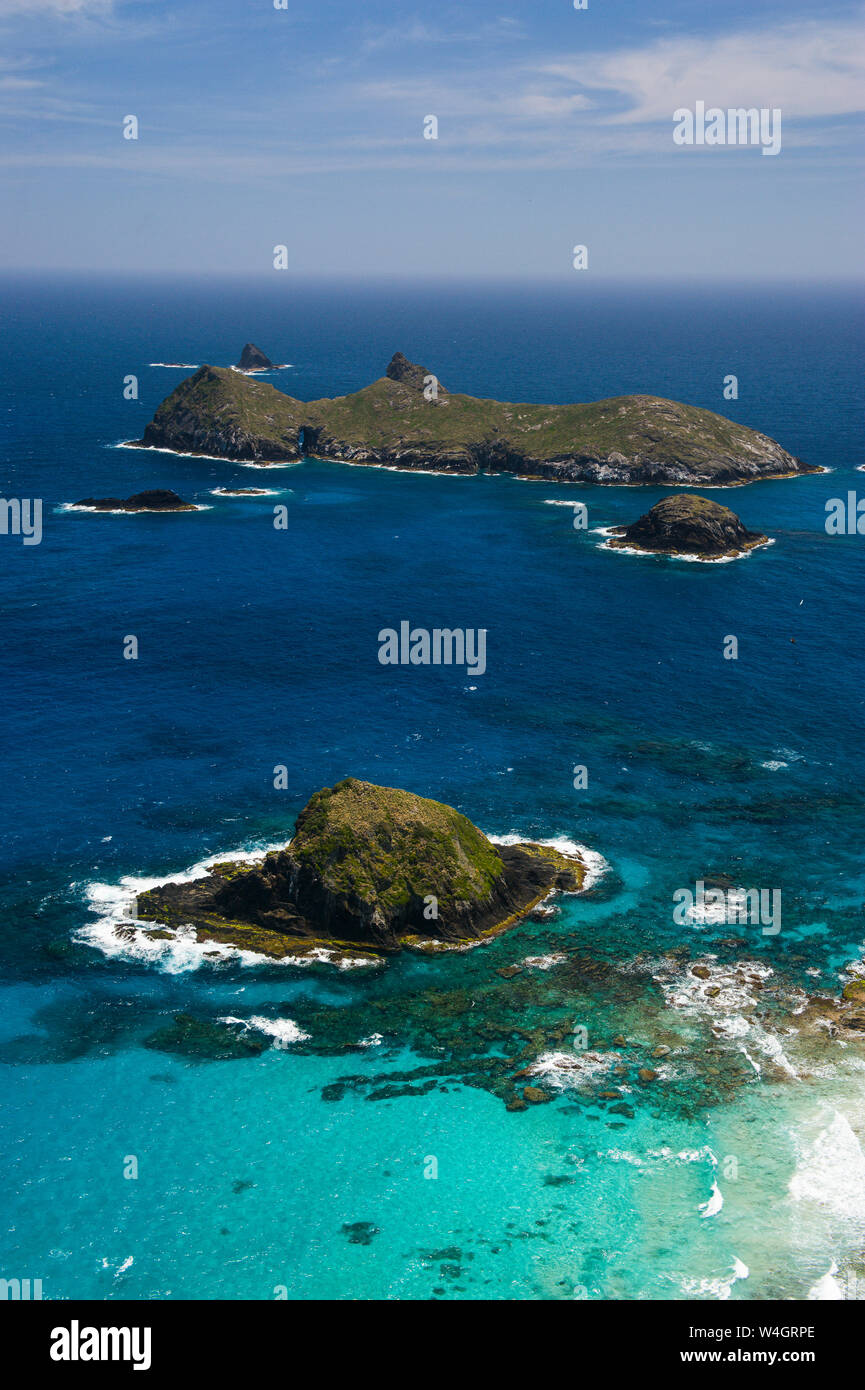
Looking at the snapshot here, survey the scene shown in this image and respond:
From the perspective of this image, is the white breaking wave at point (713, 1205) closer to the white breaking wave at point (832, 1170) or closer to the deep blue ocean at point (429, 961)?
the deep blue ocean at point (429, 961)

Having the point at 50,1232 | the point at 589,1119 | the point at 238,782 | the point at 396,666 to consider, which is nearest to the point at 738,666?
the point at 396,666

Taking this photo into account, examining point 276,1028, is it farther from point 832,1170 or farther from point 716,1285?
point 832,1170

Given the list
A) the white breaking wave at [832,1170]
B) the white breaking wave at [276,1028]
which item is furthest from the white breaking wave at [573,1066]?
the white breaking wave at [276,1028]

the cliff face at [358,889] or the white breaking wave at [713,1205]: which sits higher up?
the cliff face at [358,889]

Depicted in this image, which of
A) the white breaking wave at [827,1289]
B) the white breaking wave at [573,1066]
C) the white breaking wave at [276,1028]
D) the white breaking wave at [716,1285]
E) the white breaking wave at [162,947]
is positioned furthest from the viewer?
the white breaking wave at [162,947]

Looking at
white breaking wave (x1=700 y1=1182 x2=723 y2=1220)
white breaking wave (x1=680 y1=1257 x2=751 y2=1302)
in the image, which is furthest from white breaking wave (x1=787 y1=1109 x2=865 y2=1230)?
white breaking wave (x1=680 y1=1257 x2=751 y2=1302)

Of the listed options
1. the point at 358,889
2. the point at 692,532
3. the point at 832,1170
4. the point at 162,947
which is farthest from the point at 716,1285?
the point at 692,532
